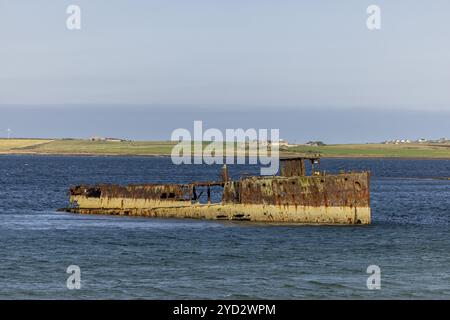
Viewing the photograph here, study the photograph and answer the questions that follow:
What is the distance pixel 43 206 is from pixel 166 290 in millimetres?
44127

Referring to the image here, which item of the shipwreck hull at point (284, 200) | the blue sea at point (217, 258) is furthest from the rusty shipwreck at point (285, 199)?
the blue sea at point (217, 258)

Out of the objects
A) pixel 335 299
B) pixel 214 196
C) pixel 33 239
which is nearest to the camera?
pixel 335 299

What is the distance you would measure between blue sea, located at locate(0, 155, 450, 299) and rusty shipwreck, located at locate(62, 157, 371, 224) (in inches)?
40.9

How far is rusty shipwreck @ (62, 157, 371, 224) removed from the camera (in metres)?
55.6

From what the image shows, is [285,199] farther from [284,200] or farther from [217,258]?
[217,258]

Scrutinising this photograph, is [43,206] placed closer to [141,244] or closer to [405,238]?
[141,244]

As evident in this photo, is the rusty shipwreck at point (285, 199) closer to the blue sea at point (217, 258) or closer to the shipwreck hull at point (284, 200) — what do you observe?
the shipwreck hull at point (284, 200)

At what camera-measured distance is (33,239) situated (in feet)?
171

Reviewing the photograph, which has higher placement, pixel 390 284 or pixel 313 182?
pixel 313 182

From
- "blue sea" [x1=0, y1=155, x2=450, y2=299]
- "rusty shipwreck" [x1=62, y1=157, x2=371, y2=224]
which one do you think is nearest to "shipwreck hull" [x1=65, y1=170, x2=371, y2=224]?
"rusty shipwreck" [x1=62, y1=157, x2=371, y2=224]

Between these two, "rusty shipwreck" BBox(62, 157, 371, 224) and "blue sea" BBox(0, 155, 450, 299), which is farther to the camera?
"rusty shipwreck" BBox(62, 157, 371, 224)

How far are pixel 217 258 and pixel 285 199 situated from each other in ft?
43.6

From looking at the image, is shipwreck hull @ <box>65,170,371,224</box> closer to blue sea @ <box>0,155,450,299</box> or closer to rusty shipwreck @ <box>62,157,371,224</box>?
rusty shipwreck @ <box>62,157,371,224</box>
